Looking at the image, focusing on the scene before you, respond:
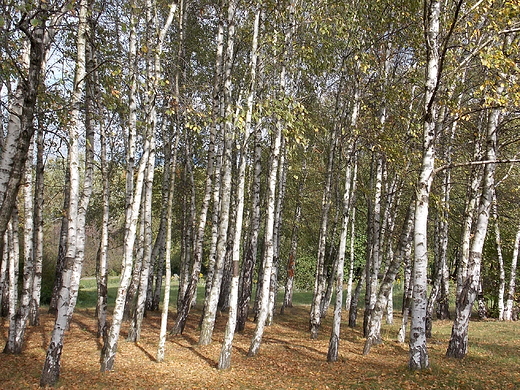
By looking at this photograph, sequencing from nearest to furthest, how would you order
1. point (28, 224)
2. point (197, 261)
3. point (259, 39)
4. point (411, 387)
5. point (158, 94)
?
point (411, 387)
point (158, 94)
point (28, 224)
point (259, 39)
point (197, 261)

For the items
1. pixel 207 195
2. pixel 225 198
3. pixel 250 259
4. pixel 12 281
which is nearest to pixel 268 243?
pixel 225 198

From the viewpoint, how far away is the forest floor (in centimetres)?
856

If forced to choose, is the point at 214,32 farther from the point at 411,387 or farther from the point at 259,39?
the point at 411,387

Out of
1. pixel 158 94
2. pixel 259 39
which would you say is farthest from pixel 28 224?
pixel 259 39

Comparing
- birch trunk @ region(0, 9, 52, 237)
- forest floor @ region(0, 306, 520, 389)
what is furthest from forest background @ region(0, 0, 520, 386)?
forest floor @ region(0, 306, 520, 389)

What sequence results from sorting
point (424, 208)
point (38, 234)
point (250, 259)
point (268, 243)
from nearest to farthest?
point (424, 208) < point (268, 243) < point (38, 234) < point (250, 259)

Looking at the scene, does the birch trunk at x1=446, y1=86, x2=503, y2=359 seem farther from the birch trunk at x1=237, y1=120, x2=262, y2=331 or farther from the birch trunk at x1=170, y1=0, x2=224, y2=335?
the birch trunk at x1=170, y1=0, x2=224, y2=335

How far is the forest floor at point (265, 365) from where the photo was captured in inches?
337

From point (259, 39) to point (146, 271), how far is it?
7.55m

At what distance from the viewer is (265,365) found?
10.9 metres

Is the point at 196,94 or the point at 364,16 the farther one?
the point at 196,94

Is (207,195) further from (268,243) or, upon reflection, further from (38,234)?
(38,234)

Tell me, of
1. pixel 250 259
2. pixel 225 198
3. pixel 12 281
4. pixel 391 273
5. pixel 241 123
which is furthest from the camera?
pixel 250 259

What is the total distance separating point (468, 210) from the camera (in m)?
12.8
